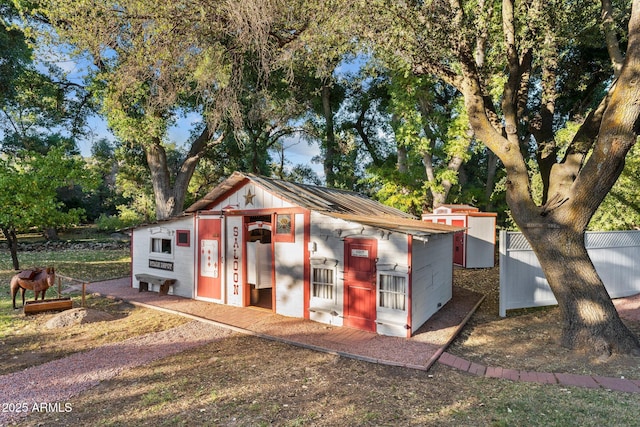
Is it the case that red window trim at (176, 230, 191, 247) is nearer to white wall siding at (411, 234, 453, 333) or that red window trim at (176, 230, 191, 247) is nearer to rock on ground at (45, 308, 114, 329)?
rock on ground at (45, 308, 114, 329)

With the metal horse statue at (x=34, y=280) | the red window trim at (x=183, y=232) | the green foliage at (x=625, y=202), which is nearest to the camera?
the metal horse statue at (x=34, y=280)

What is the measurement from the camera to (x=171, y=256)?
452 inches

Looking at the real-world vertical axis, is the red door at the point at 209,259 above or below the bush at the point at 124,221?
below

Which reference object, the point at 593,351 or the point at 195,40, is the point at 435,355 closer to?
the point at 593,351

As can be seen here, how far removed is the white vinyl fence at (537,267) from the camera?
29.6ft

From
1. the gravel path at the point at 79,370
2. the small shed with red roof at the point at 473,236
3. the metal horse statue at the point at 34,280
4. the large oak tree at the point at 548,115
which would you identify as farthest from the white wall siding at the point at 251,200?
the small shed with red roof at the point at 473,236

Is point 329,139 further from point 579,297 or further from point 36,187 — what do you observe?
point 579,297

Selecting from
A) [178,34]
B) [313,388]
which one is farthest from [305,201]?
[178,34]

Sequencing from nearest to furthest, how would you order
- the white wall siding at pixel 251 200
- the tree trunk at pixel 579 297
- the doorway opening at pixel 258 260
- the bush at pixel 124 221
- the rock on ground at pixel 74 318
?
the tree trunk at pixel 579 297
the rock on ground at pixel 74 318
the white wall siding at pixel 251 200
the doorway opening at pixel 258 260
the bush at pixel 124 221

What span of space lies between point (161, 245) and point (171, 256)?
68 centimetres

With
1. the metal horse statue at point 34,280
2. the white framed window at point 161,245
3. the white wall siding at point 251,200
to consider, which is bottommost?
the metal horse statue at point 34,280

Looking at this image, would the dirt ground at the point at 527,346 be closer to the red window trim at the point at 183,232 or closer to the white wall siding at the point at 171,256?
the white wall siding at the point at 171,256

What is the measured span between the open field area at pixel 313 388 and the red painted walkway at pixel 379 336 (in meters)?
0.24

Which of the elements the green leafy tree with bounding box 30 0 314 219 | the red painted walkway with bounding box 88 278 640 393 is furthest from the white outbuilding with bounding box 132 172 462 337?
the green leafy tree with bounding box 30 0 314 219
